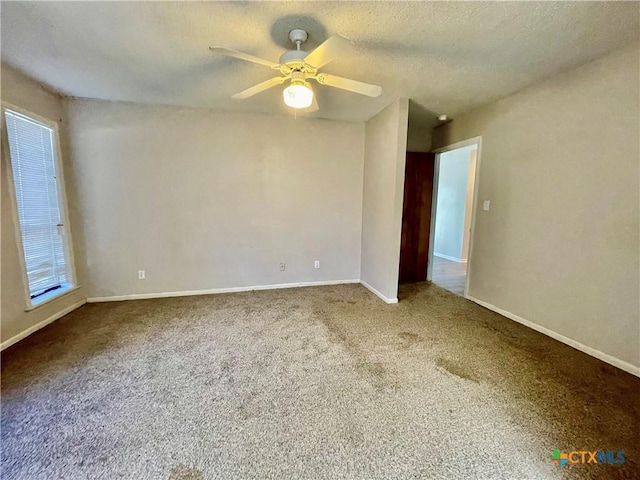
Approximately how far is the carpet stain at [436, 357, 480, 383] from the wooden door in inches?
92.3

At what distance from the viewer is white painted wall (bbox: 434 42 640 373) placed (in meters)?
2.12

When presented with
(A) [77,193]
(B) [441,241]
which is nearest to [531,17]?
(A) [77,193]

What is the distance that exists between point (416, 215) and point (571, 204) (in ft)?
6.74

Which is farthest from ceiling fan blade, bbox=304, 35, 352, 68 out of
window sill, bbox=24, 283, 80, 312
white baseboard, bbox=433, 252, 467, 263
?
white baseboard, bbox=433, 252, 467, 263

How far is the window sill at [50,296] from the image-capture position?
2693 millimetres

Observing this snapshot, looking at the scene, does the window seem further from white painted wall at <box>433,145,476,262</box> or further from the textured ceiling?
white painted wall at <box>433,145,476,262</box>

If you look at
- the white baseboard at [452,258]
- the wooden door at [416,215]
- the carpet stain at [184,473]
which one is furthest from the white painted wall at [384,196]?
the white baseboard at [452,258]

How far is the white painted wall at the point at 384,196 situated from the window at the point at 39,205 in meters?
3.72

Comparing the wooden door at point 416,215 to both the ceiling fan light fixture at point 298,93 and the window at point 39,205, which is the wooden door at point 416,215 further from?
the window at point 39,205

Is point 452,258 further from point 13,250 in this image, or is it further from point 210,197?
point 13,250

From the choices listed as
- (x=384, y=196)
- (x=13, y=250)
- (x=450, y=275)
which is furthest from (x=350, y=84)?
(x=450, y=275)

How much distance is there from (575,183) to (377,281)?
2.26 metres

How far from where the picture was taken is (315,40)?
203 centimetres

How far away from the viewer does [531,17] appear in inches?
69.1
